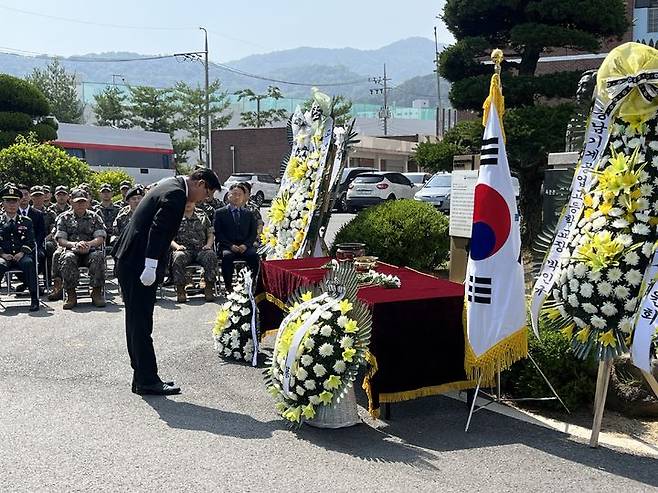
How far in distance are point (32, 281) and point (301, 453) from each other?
6396 mm

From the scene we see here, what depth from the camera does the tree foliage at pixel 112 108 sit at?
53844 millimetres

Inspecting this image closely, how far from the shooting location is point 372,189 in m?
26.5

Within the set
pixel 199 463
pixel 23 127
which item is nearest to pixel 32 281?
pixel 199 463

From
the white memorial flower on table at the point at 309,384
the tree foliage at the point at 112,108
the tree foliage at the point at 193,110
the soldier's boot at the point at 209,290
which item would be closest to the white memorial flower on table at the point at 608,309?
the white memorial flower on table at the point at 309,384

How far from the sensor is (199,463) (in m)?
4.54

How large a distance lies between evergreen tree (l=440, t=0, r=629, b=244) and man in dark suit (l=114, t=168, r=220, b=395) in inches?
235

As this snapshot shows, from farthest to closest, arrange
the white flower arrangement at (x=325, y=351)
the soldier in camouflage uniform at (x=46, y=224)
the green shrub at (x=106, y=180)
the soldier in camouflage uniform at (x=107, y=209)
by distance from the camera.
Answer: the green shrub at (x=106, y=180) < the soldier in camouflage uniform at (x=107, y=209) < the soldier in camouflage uniform at (x=46, y=224) < the white flower arrangement at (x=325, y=351)

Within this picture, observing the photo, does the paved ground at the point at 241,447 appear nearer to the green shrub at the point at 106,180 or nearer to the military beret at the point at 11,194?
the military beret at the point at 11,194

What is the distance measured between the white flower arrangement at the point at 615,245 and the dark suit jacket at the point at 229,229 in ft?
20.9

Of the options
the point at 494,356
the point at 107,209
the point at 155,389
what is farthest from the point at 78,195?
the point at 494,356

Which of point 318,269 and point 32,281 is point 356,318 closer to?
point 318,269

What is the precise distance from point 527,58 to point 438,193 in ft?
38.1

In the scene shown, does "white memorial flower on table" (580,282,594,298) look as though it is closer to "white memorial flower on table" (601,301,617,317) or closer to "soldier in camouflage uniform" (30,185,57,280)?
"white memorial flower on table" (601,301,617,317)

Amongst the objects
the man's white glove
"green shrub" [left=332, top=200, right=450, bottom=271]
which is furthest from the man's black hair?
"green shrub" [left=332, top=200, right=450, bottom=271]
